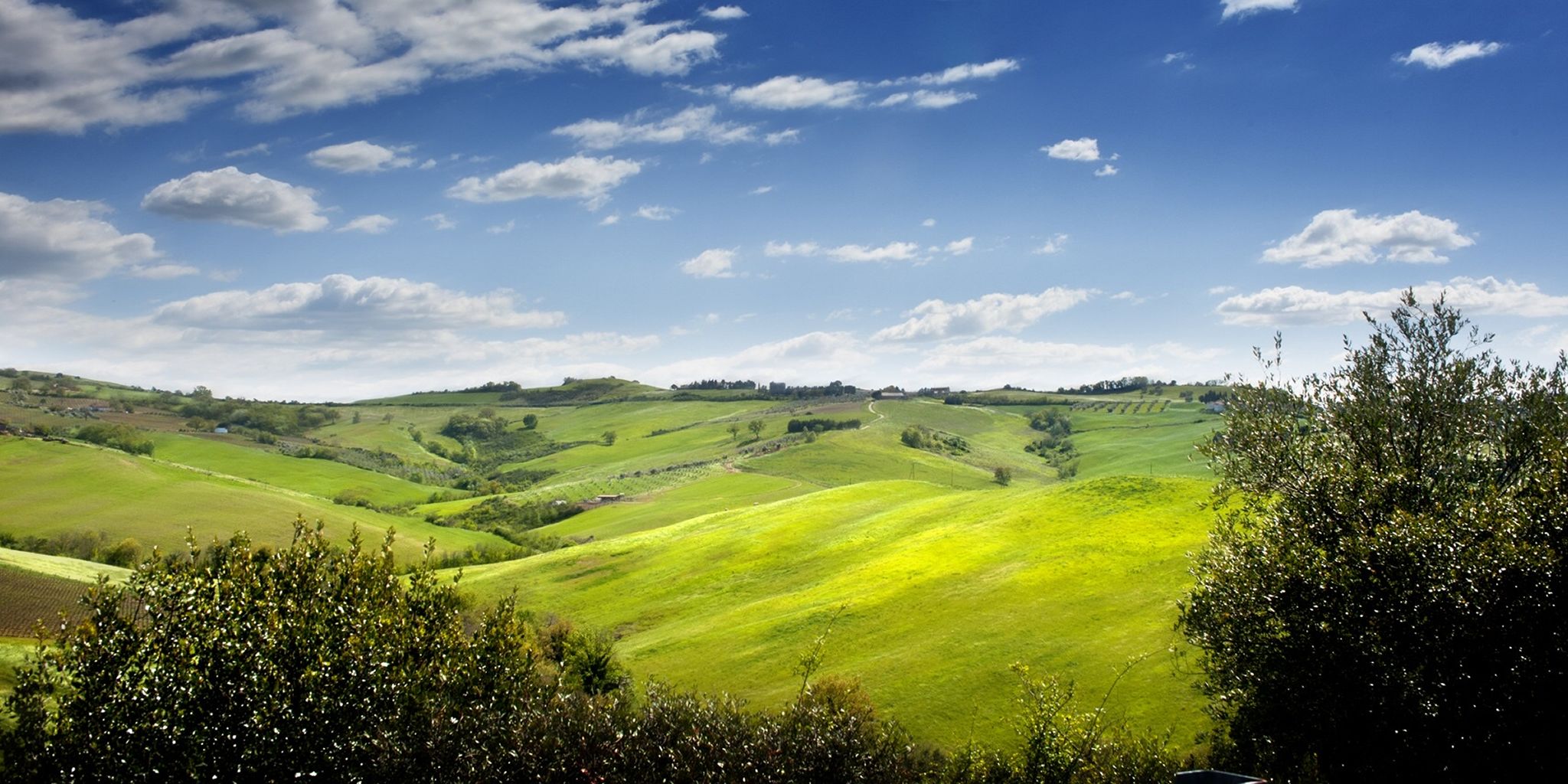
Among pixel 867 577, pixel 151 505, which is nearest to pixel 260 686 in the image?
pixel 867 577

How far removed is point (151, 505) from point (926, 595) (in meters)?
145

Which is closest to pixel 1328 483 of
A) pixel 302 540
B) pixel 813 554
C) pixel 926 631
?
pixel 926 631

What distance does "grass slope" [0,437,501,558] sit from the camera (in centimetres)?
13975

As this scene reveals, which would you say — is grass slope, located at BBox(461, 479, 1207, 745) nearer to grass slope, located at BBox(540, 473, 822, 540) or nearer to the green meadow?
the green meadow

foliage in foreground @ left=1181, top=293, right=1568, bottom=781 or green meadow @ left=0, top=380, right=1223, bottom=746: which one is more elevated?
foliage in foreground @ left=1181, top=293, right=1568, bottom=781

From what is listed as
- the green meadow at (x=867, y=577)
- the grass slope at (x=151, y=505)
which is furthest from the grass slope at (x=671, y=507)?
the grass slope at (x=151, y=505)

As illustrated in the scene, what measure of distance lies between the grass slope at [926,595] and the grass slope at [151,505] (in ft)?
151

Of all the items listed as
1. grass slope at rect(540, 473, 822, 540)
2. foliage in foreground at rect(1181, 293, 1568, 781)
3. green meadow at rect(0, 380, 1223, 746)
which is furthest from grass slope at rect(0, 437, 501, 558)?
foliage in foreground at rect(1181, 293, 1568, 781)

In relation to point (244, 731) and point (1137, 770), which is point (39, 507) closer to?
point (244, 731)

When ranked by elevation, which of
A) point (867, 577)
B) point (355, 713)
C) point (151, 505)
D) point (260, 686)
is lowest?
point (867, 577)

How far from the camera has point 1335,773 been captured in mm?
33625

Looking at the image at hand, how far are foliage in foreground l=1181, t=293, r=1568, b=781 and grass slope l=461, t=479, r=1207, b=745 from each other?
10.6 metres

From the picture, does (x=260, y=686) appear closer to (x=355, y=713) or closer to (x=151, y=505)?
(x=355, y=713)

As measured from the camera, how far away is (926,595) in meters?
79.6
